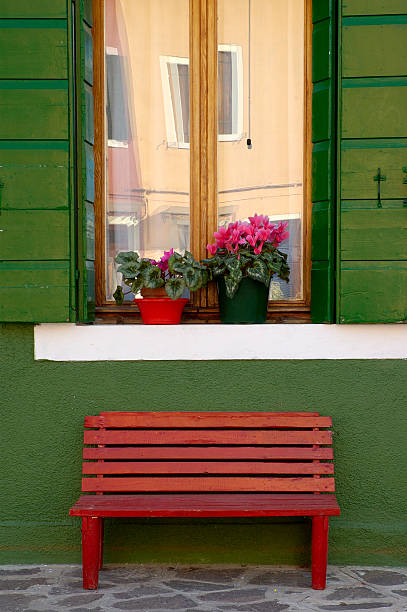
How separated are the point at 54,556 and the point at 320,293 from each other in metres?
1.97

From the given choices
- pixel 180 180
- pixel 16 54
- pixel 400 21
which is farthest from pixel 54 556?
pixel 400 21

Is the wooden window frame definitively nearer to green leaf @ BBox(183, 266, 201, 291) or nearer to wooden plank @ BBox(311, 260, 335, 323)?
wooden plank @ BBox(311, 260, 335, 323)

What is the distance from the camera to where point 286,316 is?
177 inches

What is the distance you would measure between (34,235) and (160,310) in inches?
30.1

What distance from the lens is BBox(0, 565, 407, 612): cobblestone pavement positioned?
3562mm

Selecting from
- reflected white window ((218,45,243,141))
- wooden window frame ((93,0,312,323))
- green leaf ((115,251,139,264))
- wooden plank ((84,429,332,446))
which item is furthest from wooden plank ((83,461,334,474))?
reflected white window ((218,45,243,141))

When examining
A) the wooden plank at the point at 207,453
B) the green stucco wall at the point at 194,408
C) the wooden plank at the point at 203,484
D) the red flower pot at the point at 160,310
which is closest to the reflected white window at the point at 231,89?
the red flower pot at the point at 160,310

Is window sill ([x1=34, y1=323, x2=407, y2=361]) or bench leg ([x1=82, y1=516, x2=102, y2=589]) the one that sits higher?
window sill ([x1=34, y1=323, x2=407, y2=361])

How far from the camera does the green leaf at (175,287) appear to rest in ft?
13.9

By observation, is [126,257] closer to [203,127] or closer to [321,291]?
[203,127]

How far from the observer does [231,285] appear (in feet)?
13.8

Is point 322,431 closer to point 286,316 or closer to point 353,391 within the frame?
point 353,391

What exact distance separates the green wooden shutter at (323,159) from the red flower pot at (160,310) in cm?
75

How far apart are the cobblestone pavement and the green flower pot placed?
4.25 feet
